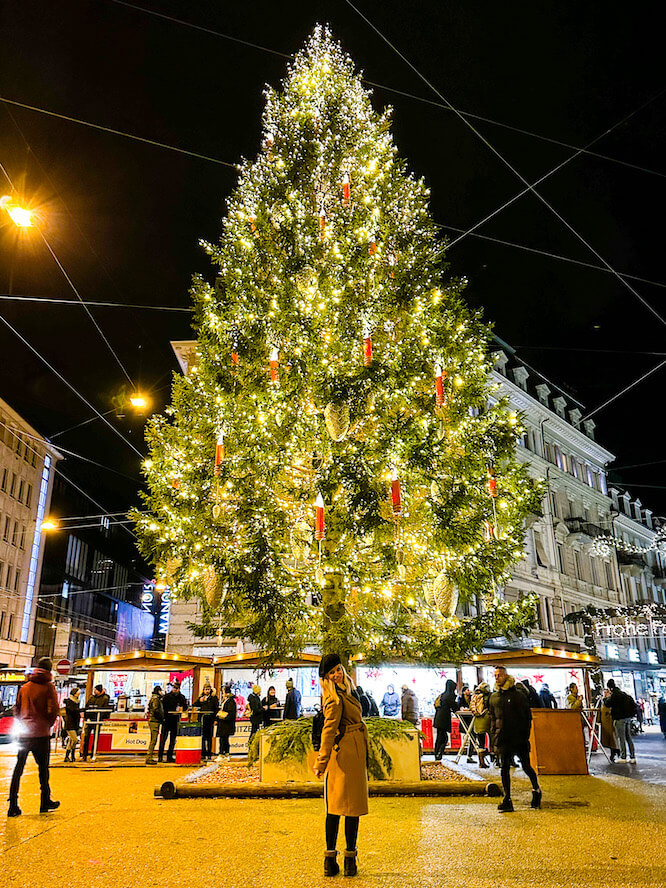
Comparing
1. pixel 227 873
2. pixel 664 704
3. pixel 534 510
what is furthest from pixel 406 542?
pixel 664 704

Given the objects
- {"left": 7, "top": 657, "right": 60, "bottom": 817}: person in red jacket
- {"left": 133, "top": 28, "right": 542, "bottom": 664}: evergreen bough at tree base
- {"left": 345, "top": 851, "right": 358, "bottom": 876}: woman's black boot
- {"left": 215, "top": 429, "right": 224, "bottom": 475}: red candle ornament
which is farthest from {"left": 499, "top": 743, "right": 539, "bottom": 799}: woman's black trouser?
{"left": 215, "top": 429, "right": 224, "bottom": 475}: red candle ornament

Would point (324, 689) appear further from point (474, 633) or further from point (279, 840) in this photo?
point (474, 633)

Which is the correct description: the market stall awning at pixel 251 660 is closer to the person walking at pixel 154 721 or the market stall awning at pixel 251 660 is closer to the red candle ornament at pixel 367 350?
the person walking at pixel 154 721

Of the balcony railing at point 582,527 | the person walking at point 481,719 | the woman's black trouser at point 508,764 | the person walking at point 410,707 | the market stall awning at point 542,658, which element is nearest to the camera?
the woman's black trouser at point 508,764

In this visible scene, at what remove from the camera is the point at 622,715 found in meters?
18.2

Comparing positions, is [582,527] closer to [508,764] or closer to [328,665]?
[508,764]

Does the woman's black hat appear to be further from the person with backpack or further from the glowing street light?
the person with backpack

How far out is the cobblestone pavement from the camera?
20.5 ft

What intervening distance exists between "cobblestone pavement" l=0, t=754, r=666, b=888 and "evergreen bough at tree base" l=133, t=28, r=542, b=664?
3.95 metres

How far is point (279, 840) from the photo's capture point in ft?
26.1

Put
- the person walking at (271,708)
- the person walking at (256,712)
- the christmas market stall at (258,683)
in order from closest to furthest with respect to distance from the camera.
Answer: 1. the person walking at (256,712)
2. the person walking at (271,708)
3. the christmas market stall at (258,683)

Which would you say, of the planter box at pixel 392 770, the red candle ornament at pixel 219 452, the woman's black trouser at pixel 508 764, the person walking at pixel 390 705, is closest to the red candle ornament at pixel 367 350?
the red candle ornament at pixel 219 452

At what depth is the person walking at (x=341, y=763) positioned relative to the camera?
21.3 ft

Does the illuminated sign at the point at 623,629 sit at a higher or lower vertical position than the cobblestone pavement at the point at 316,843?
higher
